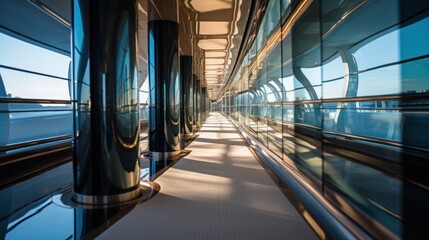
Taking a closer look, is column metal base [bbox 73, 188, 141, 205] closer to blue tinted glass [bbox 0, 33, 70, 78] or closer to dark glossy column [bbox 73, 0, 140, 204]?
dark glossy column [bbox 73, 0, 140, 204]

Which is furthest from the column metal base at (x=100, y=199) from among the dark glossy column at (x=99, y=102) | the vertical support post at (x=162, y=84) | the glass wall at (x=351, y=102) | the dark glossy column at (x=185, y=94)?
the dark glossy column at (x=185, y=94)

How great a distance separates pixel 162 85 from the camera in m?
5.77

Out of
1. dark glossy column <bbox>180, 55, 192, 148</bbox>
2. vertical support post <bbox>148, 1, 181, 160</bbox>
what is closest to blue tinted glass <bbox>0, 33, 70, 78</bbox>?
dark glossy column <bbox>180, 55, 192, 148</bbox>

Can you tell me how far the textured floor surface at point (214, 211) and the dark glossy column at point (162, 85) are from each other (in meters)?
1.59

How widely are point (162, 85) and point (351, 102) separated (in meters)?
3.51

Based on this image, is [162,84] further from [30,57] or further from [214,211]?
[30,57]

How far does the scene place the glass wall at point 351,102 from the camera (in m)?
3.59

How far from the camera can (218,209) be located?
2645 millimetres

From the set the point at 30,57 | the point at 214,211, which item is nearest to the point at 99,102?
the point at 214,211

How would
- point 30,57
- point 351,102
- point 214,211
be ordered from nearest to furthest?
point 214,211
point 351,102
point 30,57

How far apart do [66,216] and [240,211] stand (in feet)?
5.05

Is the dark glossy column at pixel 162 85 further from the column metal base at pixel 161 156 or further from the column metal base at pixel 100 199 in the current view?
the column metal base at pixel 100 199

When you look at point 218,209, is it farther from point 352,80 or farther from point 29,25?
point 352,80

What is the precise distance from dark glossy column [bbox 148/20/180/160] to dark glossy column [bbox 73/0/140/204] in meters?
2.64
